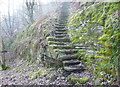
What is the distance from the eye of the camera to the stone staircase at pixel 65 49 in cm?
483

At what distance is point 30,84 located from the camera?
492 cm

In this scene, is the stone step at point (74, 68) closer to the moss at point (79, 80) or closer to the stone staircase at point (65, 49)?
the stone staircase at point (65, 49)

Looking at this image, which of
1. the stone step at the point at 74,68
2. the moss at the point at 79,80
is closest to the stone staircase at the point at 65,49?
the stone step at the point at 74,68

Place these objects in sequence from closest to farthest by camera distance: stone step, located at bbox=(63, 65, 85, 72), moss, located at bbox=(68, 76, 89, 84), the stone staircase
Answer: moss, located at bbox=(68, 76, 89, 84), stone step, located at bbox=(63, 65, 85, 72), the stone staircase

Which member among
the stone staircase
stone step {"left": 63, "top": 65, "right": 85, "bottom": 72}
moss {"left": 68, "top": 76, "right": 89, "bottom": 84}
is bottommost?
moss {"left": 68, "top": 76, "right": 89, "bottom": 84}

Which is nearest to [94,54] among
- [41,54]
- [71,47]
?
[71,47]

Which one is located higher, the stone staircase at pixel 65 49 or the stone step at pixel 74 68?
the stone staircase at pixel 65 49

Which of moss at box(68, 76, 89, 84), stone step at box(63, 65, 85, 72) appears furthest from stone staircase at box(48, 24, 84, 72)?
moss at box(68, 76, 89, 84)

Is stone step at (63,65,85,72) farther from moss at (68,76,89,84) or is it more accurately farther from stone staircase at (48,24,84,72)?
moss at (68,76,89,84)

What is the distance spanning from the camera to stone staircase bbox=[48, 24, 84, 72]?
483cm

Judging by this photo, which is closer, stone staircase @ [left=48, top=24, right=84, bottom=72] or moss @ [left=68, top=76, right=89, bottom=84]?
moss @ [left=68, top=76, right=89, bottom=84]

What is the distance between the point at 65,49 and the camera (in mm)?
5996

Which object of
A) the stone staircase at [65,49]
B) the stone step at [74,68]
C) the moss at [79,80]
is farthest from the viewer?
the stone staircase at [65,49]

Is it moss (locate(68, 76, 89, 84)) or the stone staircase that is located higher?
the stone staircase
